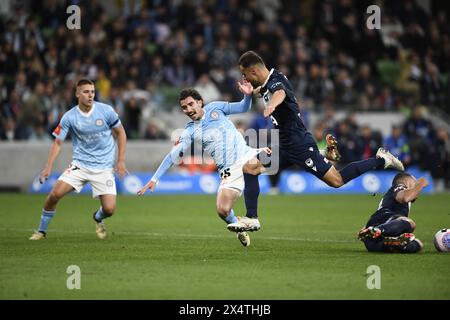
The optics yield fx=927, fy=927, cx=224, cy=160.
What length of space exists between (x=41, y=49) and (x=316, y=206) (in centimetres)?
1018

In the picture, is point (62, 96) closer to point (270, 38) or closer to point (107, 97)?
point (107, 97)

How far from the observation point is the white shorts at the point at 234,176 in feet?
41.1

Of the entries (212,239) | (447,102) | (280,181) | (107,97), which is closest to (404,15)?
(447,102)

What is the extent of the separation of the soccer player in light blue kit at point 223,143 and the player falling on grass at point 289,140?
211 mm

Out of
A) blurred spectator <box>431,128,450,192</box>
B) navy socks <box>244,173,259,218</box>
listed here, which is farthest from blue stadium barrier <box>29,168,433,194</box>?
navy socks <box>244,173,259,218</box>

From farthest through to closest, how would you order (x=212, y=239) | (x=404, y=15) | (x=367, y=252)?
(x=404, y=15), (x=212, y=239), (x=367, y=252)

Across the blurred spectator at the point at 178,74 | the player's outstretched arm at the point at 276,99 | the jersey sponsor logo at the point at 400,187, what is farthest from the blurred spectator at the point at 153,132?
the jersey sponsor logo at the point at 400,187

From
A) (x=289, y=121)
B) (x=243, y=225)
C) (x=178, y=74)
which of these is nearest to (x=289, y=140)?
(x=289, y=121)

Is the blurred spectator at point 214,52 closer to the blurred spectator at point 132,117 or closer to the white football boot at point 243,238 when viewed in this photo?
the blurred spectator at point 132,117

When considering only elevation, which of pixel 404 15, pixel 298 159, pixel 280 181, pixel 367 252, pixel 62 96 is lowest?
pixel 367 252

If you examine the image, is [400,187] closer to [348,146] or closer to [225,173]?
[225,173]

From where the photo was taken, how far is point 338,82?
28188mm

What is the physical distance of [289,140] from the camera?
1254 centimetres

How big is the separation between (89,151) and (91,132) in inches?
11.9
